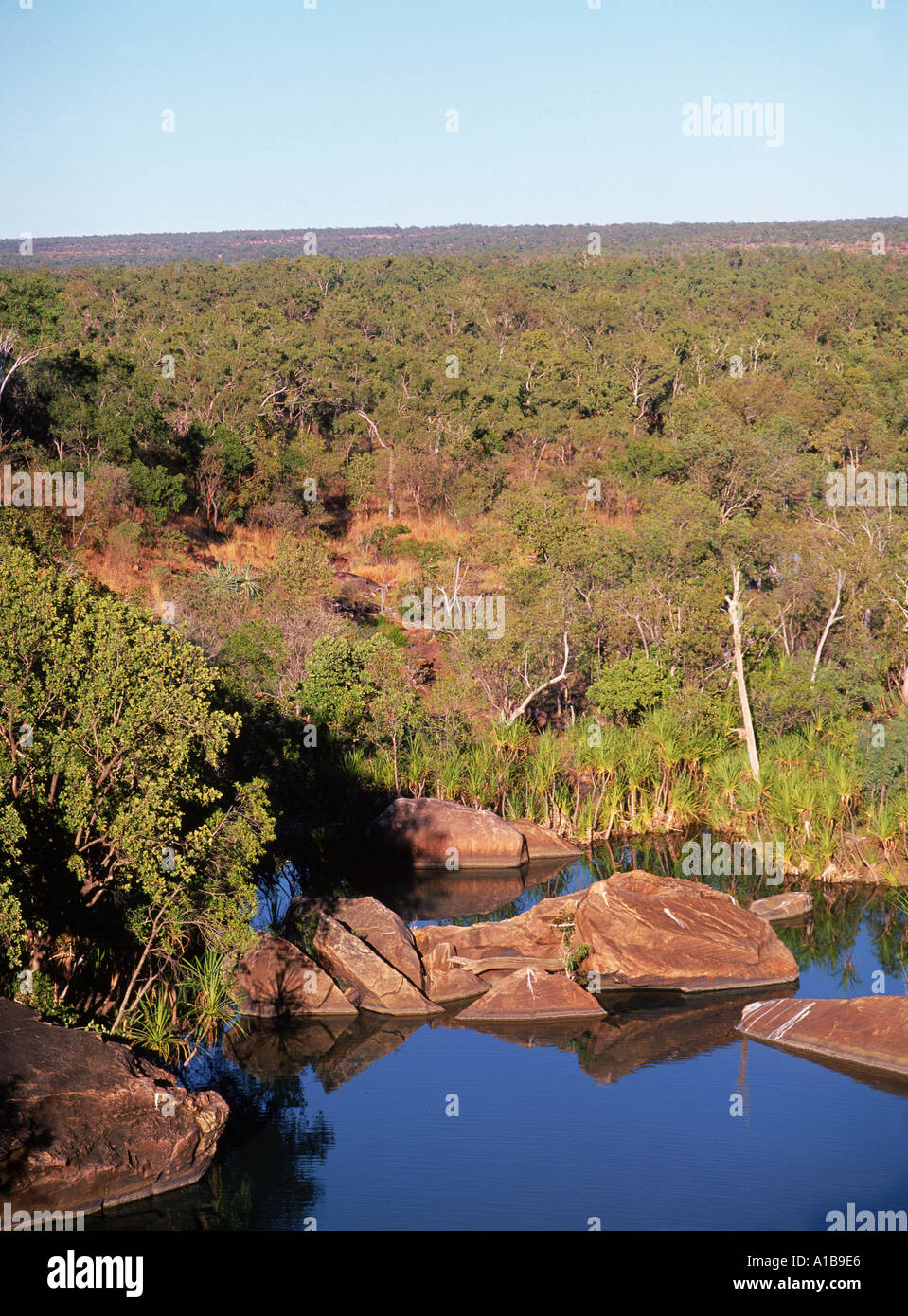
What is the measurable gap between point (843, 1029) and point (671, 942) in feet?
9.67

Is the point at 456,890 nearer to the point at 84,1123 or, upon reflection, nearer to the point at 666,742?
the point at 666,742

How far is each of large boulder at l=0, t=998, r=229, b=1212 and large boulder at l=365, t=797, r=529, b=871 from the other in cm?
A: 1077

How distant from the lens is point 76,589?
13859 mm

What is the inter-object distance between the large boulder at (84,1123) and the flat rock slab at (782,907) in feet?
35.7

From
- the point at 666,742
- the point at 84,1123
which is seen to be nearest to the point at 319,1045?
the point at 84,1123

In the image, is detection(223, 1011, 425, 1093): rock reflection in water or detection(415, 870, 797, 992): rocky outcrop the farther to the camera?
detection(415, 870, 797, 992): rocky outcrop

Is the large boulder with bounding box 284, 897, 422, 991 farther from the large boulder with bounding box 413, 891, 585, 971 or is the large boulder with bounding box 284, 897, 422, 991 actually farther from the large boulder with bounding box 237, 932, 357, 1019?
the large boulder with bounding box 237, 932, 357, 1019

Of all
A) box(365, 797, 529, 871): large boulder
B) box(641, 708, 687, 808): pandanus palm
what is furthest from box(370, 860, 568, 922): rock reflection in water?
box(641, 708, 687, 808): pandanus palm

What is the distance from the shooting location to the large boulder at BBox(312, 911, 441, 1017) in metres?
17.1

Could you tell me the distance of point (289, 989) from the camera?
55.6ft

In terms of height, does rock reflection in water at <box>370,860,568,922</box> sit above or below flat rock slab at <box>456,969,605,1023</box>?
below

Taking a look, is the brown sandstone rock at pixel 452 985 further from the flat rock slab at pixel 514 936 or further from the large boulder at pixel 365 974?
the flat rock slab at pixel 514 936
